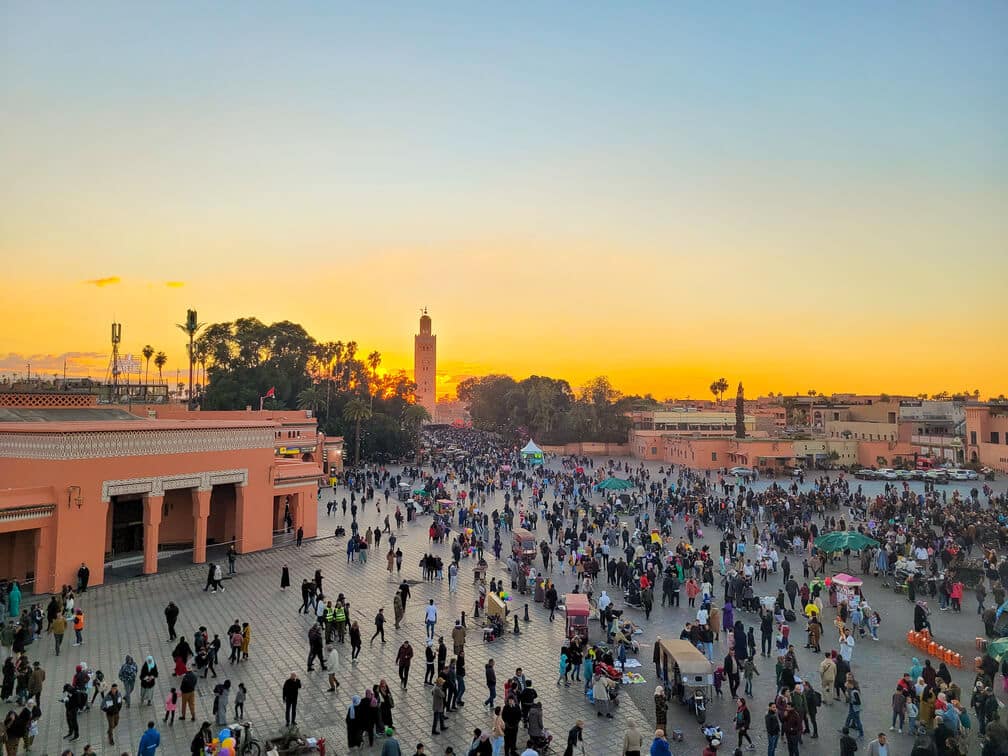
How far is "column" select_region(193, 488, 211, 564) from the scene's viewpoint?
21109mm

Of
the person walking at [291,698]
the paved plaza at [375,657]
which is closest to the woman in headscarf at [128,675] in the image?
the paved plaza at [375,657]

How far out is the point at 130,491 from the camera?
1895 cm

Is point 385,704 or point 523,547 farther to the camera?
point 523,547

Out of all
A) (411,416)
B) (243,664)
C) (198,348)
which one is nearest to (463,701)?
(243,664)

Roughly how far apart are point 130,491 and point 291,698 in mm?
11709

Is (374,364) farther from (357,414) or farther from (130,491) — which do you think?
(130,491)

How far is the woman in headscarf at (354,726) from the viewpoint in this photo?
9.67 m

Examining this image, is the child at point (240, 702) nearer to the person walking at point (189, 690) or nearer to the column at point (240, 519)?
the person walking at point (189, 690)

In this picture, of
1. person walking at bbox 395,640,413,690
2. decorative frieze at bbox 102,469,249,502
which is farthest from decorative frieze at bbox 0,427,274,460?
person walking at bbox 395,640,413,690

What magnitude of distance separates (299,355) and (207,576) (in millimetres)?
41874

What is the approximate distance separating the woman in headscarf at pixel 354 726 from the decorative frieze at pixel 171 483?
12.6m

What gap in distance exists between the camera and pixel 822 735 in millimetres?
10555

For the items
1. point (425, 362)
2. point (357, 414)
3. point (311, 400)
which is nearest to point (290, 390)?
point (311, 400)

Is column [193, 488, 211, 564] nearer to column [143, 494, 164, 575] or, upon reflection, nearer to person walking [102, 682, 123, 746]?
column [143, 494, 164, 575]
